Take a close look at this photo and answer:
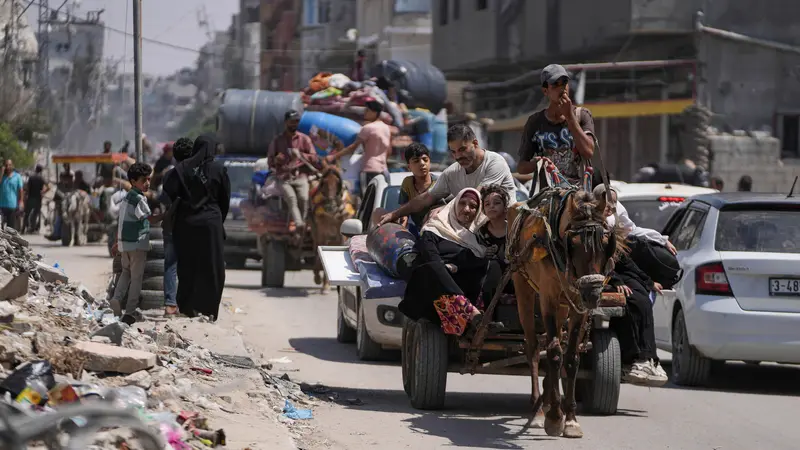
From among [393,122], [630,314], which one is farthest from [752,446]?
[393,122]

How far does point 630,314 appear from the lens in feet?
33.3

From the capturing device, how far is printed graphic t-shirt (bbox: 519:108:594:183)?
993 centimetres

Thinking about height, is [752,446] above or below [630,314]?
below

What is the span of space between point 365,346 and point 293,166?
799 centimetres

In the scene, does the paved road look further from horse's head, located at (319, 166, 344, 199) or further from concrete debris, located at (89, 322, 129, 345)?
horse's head, located at (319, 166, 344, 199)

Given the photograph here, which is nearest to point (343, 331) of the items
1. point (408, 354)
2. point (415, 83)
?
point (408, 354)

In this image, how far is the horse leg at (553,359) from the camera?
29.6ft

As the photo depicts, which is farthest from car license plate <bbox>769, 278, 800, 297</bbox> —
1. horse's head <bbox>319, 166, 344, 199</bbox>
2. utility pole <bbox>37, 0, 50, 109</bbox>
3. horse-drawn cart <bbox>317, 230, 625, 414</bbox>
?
horse's head <bbox>319, 166, 344, 199</bbox>

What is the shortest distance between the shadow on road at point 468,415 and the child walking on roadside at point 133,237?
351 cm

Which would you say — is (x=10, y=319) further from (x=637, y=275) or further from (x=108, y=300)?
(x=108, y=300)

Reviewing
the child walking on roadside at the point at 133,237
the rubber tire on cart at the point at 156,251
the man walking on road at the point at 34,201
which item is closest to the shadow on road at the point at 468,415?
the child walking on roadside at the point at 133,237

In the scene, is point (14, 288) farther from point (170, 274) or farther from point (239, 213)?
point (239, 213)

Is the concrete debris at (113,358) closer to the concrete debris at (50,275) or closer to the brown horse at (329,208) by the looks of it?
the concrete debris at (50,275)

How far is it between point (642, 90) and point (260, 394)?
3117cm
